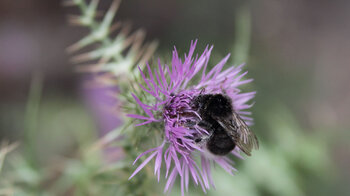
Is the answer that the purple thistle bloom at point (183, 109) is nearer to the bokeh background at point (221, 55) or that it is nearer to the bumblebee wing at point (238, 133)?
the bumblebee wing at point (238, 133)

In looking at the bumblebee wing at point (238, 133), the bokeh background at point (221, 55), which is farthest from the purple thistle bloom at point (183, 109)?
the bokeh background at point (221, 55)

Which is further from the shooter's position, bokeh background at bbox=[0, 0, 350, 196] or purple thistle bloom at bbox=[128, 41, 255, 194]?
bokeh background at bbox=[0, 0, 350, 196]

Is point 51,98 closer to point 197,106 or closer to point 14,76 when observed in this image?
point 14,76

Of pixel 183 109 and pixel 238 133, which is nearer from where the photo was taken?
pixel 238 133

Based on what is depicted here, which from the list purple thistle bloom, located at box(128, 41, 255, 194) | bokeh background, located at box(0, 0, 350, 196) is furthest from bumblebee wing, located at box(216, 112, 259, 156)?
bokeh background, located at box(0, 0, 350, 196)

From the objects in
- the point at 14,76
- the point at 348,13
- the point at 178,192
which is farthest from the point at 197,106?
the point at 348,13

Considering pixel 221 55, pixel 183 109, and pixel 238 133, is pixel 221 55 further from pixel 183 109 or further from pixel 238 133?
pixel 238 133

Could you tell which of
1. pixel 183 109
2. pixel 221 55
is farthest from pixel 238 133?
pixel 221 55

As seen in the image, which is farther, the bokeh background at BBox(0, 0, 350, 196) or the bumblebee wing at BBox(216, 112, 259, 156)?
the bokeh background at BBox(0, 0, 350, 196)

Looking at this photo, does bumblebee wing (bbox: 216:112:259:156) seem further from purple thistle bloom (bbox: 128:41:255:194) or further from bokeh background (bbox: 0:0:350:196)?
bokeh background (bbox: 0:0:350:196)
